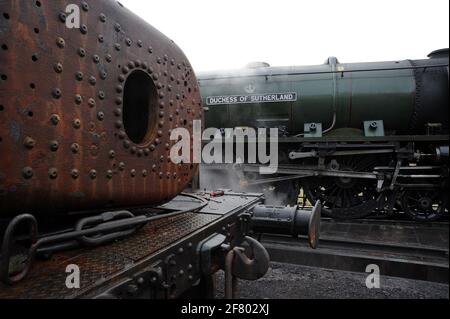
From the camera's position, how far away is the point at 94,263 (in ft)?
3.69

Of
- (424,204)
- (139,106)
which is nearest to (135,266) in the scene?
(139,106)

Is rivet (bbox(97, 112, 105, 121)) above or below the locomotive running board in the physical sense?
above

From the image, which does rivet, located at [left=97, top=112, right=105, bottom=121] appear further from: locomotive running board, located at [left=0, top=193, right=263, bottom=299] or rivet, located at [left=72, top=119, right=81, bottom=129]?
locomotive running board, located at [left=0, top=193, right=263, bottom=299]

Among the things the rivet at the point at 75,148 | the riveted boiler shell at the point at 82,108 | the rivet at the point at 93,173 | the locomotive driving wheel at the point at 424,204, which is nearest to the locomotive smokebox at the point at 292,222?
the riveted boiler shell at the point at 82,108

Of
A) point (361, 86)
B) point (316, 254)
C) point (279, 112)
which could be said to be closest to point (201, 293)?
point (316, 254)

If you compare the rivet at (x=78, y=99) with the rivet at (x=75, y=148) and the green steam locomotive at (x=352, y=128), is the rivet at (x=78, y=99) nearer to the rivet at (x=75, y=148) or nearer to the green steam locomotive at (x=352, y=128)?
the rivet at (x=75, y=148)

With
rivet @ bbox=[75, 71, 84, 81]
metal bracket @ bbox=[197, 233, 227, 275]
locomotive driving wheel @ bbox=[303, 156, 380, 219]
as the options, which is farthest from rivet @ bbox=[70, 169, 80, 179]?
locomotive driving wheel @ bbox=[303, 156, 380, 219]

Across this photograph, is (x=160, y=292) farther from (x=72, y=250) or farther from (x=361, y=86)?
(x=361, y=86)

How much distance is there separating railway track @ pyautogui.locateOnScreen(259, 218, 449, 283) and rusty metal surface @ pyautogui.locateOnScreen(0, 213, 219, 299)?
226cm

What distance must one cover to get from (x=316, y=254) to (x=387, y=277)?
0.79 metres

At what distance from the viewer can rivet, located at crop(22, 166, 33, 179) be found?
1.05 meters

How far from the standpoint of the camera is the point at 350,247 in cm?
410

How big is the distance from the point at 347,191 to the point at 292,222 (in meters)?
4.58

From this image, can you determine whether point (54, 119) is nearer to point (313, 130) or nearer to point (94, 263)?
point (94, 263)
